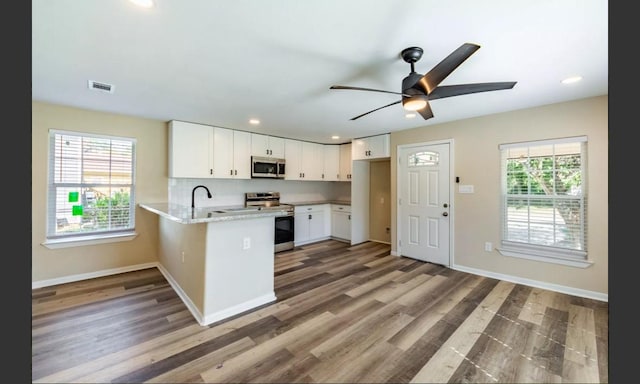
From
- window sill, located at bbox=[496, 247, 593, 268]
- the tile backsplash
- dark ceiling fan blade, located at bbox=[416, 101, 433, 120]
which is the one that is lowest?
window sill, located at bbox=[496, 247, 593, 268]

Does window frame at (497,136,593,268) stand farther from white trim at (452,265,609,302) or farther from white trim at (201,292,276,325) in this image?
white trim at (201,292,276,325)

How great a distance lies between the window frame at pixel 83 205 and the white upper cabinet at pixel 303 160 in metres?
2.65

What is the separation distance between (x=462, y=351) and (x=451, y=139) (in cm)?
302

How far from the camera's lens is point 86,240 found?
3.48 meters

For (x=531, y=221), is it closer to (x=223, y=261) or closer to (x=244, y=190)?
(x=223, y=261)

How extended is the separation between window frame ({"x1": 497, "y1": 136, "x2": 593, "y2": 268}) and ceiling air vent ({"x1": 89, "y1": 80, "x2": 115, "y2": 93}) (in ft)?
15.9

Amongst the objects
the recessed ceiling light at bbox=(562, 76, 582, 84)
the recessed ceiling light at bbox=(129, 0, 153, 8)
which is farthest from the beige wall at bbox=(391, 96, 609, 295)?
the recessed ceiling light at bbox=(129, 0, 153, 8)

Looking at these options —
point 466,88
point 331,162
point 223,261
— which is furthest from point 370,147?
point 223,261

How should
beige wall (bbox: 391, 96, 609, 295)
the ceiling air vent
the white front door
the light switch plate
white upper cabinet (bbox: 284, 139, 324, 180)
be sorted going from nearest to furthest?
1. the ceiling air vent
2. beige wall (bbox: 391, 96, 609, 295)
3. the light switch plate
4. the white front door
5. white upper cabinet (bbox: 284, 139, 324, 180)

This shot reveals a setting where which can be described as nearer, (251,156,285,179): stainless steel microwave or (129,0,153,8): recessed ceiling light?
(129,0,153,8): recessed ceiling light

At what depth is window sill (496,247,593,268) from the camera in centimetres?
305

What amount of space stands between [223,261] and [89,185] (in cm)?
261

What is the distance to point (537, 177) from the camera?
11.0ft

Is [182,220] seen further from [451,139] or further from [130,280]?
[451,139]
